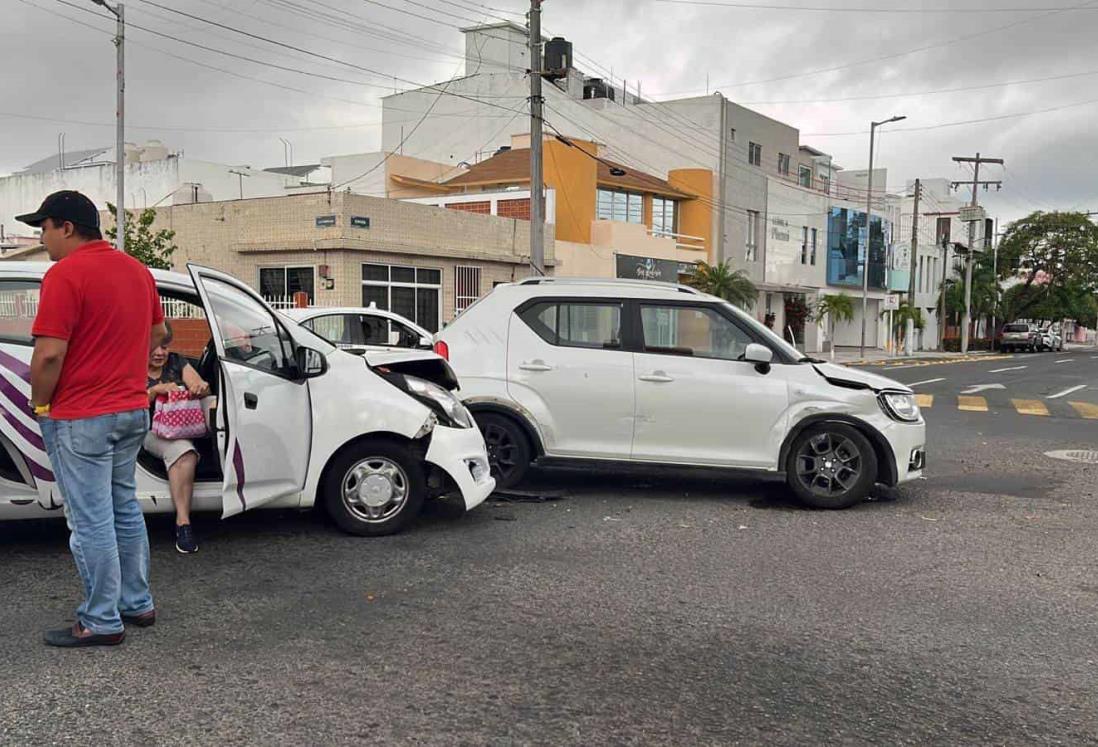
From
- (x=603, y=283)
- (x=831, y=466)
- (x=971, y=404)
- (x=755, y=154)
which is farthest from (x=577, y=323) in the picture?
(x=755, y=154)

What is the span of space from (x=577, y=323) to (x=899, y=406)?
266cm

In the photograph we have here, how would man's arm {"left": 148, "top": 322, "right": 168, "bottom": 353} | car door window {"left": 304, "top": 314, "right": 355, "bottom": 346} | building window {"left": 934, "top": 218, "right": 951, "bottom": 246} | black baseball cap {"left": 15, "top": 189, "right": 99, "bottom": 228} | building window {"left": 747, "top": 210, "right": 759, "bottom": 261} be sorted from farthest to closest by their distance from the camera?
1. building window {"left": 934, "top": 218, "right": 951, "bottom": 246}
2. building window {"left": 747, "top": 210, "right": 759, "bottom": 261}
3. car door window {"left": 304, "top": 314, "right": 355, "bottom": 346}
4. man's arm {"left": 148, "top": 322, "right": 168, "bottom": 353}
5. black baseball cap {"left": 15, "top": 189, "right": 99, "bottom": 228}

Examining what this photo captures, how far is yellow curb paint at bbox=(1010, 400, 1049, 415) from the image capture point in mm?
16342

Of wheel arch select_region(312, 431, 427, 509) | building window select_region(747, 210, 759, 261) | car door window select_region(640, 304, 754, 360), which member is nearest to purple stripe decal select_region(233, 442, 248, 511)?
wheel arch select_region(312, 431, 427, 509)

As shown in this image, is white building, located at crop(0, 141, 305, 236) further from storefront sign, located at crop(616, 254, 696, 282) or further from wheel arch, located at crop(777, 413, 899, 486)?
wheel arch, located at crop(777, 413, 899, 486)

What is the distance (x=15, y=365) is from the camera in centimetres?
536

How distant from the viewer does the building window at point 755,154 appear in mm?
45250

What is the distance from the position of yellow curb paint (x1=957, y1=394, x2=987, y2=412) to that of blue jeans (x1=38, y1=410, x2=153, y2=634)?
49.6 feet

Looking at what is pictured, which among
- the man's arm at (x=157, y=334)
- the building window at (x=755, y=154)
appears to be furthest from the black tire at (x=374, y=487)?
the building window at (x=755, y=154)

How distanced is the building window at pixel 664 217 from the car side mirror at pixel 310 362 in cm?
3350

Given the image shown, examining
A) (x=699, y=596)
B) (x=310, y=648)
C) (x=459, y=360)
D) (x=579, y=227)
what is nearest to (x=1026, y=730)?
(x=699, y=596)

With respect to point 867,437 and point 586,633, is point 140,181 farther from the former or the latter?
point 586,633

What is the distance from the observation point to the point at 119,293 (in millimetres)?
4051

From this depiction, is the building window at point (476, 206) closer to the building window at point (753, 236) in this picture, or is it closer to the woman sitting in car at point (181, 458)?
the building window at point (753, 236)
